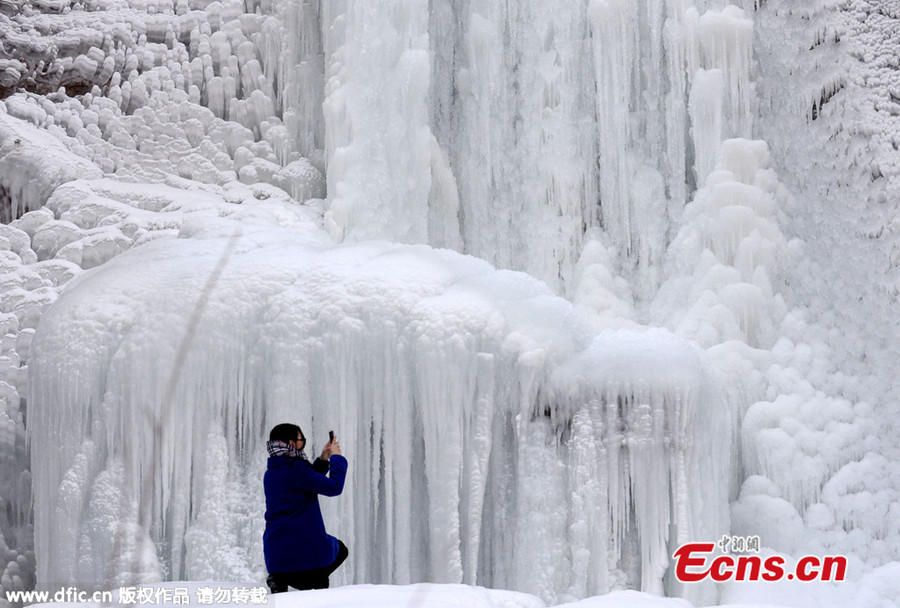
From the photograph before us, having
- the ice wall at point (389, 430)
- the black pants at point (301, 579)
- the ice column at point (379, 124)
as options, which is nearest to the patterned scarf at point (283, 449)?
the black pants at point (301, 579)

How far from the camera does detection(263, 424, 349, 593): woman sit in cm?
373

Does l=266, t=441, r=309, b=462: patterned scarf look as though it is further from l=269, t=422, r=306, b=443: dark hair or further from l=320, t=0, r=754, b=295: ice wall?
l=320, t=0, r=754, b=295: ice wall

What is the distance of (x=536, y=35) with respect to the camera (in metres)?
7.47

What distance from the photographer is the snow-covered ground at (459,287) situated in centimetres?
517

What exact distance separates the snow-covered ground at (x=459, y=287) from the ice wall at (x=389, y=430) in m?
0.02

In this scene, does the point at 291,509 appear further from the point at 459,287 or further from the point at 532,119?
the point at 532,119

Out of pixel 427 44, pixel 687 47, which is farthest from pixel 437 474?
pixel 687 47

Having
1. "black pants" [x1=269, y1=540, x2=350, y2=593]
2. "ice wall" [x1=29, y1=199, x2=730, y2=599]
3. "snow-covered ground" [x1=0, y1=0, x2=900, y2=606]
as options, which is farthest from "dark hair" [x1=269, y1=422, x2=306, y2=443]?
"ice wall" [x1=29, y1=199, x2=730, y2=599]

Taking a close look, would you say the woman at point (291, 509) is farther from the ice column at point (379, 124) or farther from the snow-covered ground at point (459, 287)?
the ice column at point (379, 124)

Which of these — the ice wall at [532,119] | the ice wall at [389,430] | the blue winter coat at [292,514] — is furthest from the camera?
the ice wall at [532,119]

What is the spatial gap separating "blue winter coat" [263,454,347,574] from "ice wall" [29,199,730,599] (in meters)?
1.42

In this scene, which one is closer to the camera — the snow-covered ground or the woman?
the woman

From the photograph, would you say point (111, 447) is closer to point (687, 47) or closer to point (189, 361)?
point (189, 361)

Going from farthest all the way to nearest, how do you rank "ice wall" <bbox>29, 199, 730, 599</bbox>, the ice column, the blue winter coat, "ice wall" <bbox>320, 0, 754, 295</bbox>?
"ice wall" <bbox>320, 0, 754, 295</bbox>, the ice column, "ice wall" <bbox>29, 199, 730, 599</bbox>, the blue winter coat
